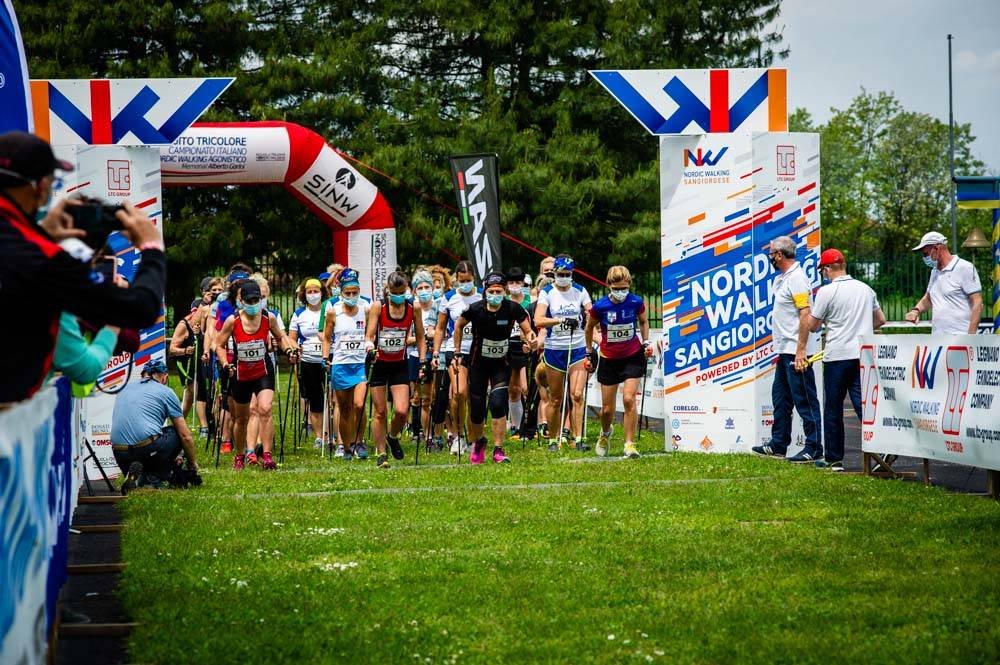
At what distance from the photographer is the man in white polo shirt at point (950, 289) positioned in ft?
45.3

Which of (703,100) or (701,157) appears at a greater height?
(703,100)

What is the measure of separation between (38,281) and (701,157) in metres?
10.9

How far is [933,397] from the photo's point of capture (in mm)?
11477

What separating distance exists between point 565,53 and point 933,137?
3951cm

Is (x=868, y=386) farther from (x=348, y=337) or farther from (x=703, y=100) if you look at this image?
(x=348, y=337)

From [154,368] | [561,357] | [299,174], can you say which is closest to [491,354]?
[561,357]

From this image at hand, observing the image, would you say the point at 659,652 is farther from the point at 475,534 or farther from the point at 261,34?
the point at 261,34

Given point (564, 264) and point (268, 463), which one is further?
point (564, 264)

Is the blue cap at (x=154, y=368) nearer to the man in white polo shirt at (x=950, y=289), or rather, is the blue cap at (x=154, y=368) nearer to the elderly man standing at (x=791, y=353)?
the elderly man standing at (x=791, y=353)

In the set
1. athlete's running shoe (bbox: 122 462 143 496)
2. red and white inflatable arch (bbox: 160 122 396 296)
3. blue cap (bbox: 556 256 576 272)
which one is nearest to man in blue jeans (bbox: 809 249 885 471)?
blue cap (bbox: 556 256 576 272)

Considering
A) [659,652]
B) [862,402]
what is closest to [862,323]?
[862,402]

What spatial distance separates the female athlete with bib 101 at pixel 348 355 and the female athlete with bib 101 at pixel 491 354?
139cm

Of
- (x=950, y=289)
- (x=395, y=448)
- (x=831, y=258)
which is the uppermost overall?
(x=831, y=258)

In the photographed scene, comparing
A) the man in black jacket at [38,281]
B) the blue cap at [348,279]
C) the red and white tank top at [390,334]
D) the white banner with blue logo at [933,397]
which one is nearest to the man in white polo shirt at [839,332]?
the white banner with blue logo at [933,397]
